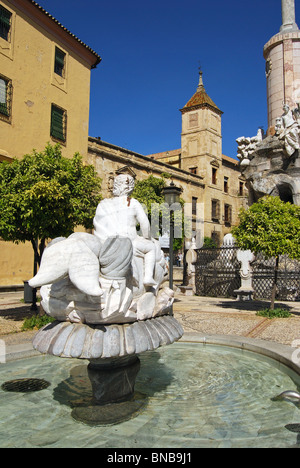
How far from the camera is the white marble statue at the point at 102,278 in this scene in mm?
2336

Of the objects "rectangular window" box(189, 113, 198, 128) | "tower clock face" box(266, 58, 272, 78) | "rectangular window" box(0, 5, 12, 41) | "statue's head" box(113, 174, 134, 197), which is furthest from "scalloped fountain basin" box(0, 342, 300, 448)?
"rectangular window" box(189, 113, 198, 128)

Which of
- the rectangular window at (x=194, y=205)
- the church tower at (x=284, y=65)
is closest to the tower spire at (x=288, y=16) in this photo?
the church tower at (x=284, y=65)

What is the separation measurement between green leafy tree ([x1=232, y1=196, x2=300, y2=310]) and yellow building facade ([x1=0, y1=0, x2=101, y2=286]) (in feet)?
34.1

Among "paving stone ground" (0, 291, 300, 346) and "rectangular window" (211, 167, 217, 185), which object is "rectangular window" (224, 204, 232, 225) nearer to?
"rectangular window" (211, 167, 217, 185)

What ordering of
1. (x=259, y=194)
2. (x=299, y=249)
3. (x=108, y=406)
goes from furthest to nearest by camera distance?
1. (x=259, y=194)
2. (x=299, y=249)
3. (x=108, y=406)

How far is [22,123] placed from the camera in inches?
610

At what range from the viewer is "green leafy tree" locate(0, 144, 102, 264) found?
21.7 ft

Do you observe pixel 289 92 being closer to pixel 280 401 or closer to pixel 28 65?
pixel 28 65

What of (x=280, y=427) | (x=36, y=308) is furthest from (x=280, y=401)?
(x=36, y=308)

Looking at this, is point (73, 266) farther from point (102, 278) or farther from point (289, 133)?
point (289, 133)

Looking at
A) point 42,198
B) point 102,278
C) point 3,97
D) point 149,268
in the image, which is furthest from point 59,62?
point 102,278

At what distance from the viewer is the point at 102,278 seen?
2.45 m

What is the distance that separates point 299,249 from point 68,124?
1414 centimetres
